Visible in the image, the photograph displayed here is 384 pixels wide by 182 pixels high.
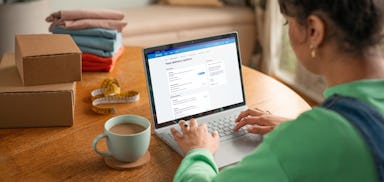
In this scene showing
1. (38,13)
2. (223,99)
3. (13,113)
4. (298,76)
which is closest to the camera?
(13,113)

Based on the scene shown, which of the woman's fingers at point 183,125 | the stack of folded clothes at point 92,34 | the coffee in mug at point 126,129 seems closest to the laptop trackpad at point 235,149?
the woman's fingers at point 183,125

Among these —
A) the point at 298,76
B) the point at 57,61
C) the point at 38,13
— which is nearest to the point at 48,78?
the point at 57,61

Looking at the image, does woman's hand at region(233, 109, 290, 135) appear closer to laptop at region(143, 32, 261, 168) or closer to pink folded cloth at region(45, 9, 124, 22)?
laptop at region(143, 32, 261, 168)

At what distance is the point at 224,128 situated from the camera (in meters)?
1.44

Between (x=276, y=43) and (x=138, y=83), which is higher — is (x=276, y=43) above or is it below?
below

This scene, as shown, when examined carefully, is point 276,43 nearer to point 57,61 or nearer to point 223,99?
point 223,99

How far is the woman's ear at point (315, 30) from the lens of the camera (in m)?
0.92

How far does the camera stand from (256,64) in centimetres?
370

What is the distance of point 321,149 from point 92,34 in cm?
119

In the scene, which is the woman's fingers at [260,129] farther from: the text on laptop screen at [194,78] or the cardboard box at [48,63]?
the cardboard box at [48,63]

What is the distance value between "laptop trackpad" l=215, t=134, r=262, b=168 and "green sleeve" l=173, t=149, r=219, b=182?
0.09 metres

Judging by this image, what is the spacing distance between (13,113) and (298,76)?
2.42 metres

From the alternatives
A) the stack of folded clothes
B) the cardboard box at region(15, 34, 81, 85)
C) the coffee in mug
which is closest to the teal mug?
the coffee in mug

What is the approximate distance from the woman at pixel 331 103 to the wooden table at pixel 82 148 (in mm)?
303
